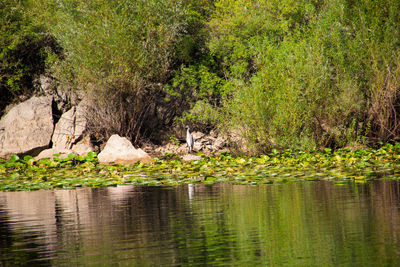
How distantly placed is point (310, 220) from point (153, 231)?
186cm

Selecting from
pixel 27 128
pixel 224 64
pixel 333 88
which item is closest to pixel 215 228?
pixel 333 88

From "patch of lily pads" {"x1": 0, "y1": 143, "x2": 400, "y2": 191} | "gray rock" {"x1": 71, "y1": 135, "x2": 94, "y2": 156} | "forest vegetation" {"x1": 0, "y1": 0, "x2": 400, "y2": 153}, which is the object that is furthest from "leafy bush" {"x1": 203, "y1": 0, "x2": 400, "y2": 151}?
"gray rock" {"x1": 71, "y1": 135, "x2": 94, "y2": 156}

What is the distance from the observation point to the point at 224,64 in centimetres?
2616

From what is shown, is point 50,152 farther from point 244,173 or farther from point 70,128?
point 244,173

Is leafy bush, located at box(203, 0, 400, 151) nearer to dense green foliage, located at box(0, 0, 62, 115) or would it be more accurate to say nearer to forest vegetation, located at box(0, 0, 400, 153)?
forest vegetation, located at box(0, 0, 400, 153)

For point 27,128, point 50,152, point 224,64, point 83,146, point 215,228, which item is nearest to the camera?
point 215,228

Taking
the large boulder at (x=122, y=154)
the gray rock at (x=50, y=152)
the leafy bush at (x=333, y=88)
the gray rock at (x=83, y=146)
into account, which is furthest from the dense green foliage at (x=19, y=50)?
the leafy bush at (x=333, y=88)

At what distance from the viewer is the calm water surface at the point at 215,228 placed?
432 cm

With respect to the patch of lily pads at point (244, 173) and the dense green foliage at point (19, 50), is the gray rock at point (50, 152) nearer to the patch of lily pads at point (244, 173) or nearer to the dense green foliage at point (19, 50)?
the dense green foliage at point (19, 50)

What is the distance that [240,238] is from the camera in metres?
5.08

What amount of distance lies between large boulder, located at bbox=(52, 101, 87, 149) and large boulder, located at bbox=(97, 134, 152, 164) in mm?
4451

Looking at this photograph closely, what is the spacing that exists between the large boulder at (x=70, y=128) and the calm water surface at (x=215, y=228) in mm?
14646

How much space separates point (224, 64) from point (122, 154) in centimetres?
911

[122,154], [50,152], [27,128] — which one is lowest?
[122,154]
